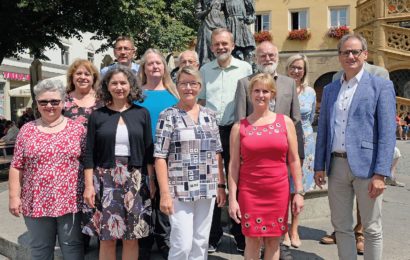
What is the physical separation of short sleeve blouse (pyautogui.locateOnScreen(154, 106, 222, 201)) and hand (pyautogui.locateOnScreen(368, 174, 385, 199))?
1236 mm

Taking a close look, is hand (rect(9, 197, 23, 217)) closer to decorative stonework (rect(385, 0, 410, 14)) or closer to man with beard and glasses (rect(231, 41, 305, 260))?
man with beard and glasses (rect(231, 41, 305, 260))

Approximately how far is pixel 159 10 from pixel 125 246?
580 inches

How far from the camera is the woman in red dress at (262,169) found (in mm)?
3453

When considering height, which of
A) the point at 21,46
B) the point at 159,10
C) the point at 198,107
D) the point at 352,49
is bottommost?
the point at 198,107

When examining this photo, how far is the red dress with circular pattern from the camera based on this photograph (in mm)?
3445

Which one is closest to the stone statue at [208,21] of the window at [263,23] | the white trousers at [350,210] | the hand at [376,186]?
the white trousers at [350,210]

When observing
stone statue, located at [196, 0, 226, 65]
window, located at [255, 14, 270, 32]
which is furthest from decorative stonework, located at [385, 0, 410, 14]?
stone statue, located at [196, 0, 226, 65]

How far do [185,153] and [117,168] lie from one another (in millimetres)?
556

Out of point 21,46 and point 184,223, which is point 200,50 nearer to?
point 184,223

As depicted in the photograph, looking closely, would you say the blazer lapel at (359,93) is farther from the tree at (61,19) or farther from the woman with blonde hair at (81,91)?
the tree at (61,19)

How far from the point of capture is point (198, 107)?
3.61m

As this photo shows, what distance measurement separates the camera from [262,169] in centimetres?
347

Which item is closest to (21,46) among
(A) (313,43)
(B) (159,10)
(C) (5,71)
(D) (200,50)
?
(B) (159,10)

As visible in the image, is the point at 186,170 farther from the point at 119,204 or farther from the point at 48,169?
the point at 48,169
